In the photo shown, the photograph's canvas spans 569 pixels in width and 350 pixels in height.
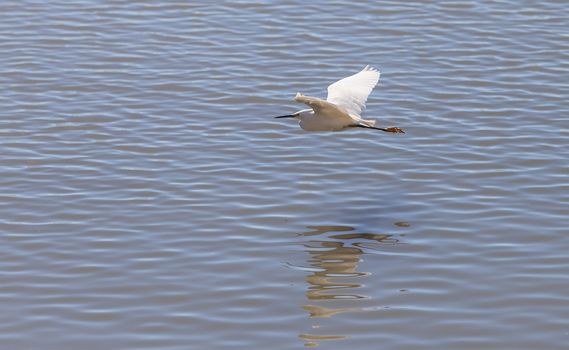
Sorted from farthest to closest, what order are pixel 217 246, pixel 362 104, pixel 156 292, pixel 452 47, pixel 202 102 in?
pixel 452 47
pixel 202 102
pixel 362 104
pixel 217 246
pixel 156 292

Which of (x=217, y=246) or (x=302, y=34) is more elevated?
(x=302, y=34)

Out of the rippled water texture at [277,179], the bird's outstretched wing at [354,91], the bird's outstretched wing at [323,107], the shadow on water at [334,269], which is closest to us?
the rippled water texture at [277,179]

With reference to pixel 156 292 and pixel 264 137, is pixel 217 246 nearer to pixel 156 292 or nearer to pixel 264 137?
pixel 156 292

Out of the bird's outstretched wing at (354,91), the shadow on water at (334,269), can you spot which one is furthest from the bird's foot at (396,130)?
the shadow on water at (334,269)

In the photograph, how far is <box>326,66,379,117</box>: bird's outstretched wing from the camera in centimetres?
1037

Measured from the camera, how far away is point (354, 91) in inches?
414

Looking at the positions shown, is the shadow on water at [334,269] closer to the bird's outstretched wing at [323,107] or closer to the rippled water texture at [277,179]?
the rippled water texture at [277,179]

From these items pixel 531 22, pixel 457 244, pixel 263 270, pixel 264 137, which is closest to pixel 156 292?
pixel 263 270

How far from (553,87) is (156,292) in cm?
568

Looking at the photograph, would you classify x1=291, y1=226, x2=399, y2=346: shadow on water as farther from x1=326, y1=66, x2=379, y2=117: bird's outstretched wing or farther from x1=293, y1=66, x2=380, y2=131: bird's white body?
x1=326, y1=66, x2=379, y2=117: bird's outstretched wing

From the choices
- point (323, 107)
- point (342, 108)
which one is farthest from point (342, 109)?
point (323, 107)

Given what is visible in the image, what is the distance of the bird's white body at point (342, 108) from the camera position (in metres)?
9.98

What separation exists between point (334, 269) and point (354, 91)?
2.23 m

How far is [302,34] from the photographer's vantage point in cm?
1402
